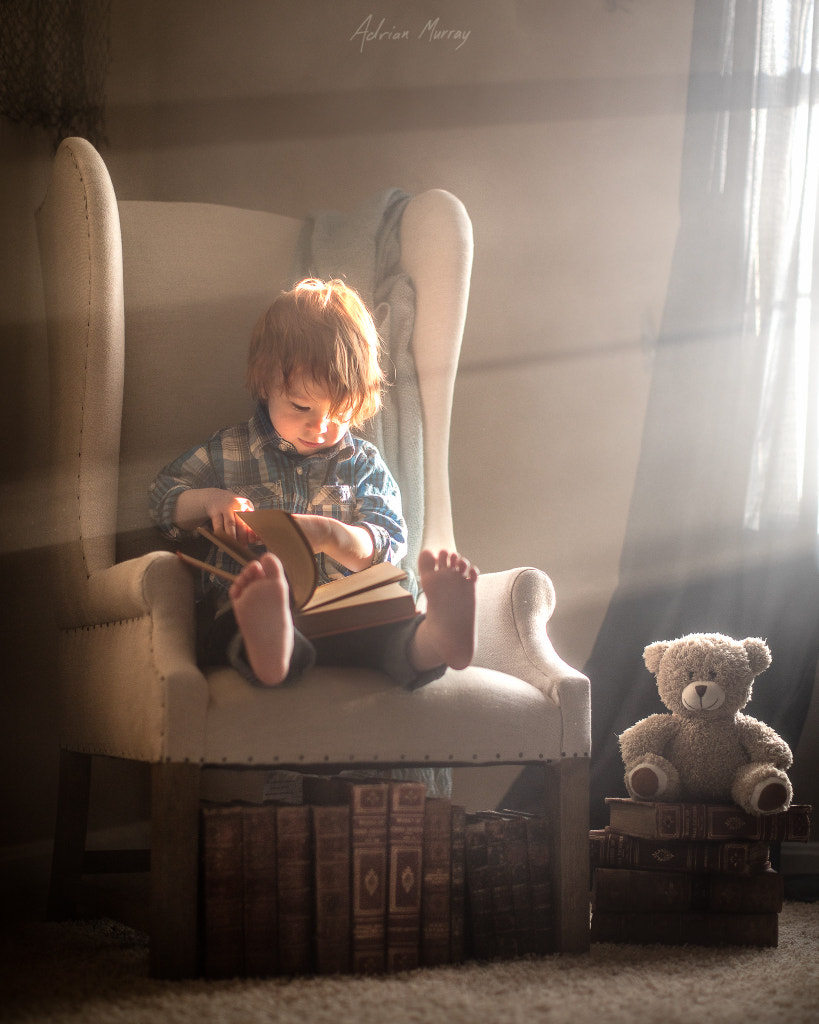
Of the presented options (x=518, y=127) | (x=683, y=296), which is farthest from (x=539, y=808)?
(x=518, y=127)

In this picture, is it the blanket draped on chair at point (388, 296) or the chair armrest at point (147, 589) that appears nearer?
the chair armrest at point (147, 589)

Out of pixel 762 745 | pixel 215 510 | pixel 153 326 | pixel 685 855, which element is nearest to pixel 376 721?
pixel 215 510

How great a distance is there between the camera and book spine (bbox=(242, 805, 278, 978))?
3.67 feet

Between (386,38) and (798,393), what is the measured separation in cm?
118

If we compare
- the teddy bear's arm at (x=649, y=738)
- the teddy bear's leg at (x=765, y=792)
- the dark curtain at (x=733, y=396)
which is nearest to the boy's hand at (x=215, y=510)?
the teddy bear's arm at (x=649, y=738)

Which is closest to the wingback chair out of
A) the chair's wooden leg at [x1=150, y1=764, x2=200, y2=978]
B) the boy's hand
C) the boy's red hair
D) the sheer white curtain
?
the chair's wooden leg at [x1=150, y1=764, x2=200, y2=978]

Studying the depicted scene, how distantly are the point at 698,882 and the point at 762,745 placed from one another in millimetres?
228

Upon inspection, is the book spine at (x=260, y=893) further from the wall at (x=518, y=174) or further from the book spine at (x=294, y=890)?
the wall at (x=518, y=174)

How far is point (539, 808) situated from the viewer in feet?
6.37

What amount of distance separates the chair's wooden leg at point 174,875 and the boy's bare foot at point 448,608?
0.32 meters

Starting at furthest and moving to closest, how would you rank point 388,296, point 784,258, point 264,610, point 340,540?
point 784,258 < point 388,296 < point 340,540 < point 264,610

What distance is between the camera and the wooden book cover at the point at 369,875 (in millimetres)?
1147

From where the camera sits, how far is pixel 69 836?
1.48m

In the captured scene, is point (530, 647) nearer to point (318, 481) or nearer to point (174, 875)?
point (318, 481)
